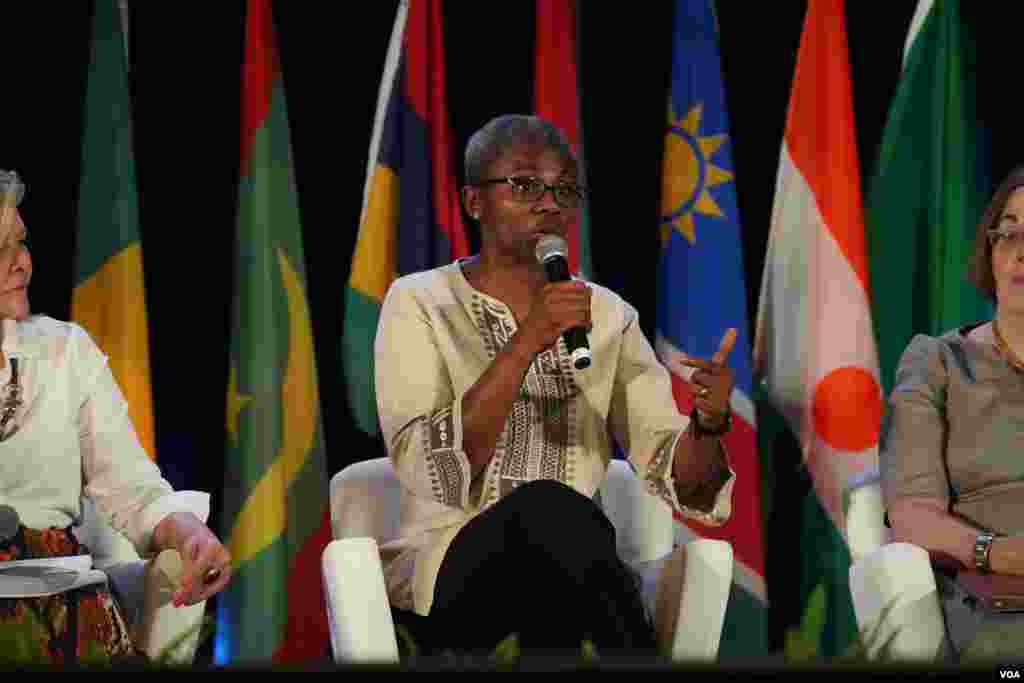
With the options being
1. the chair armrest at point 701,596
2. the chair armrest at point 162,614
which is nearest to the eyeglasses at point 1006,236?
the chair armrest at point 701,596

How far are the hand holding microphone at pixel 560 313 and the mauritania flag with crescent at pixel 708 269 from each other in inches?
51.7

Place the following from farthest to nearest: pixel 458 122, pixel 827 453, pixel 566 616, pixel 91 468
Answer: pixel 458 122 < pixel 827 453 < pixel 91 468 < pixel 566 616

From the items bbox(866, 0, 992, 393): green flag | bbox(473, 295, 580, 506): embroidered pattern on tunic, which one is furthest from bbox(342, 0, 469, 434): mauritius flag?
bbox(866, 0, 992, 393): green flag

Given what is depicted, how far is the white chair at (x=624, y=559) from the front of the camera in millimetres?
2438

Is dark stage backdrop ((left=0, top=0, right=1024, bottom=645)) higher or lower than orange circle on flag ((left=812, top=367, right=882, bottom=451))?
higher

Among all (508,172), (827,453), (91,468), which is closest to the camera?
(91,468)

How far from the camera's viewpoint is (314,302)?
169 inches

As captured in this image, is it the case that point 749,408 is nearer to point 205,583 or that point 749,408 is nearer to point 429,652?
point 429,652

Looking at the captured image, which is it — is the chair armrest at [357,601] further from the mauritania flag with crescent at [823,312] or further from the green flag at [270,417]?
the mauritania flag with crescent at [823,312]

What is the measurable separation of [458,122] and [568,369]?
4.85 ft

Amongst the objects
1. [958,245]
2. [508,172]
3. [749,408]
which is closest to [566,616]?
[508,172]

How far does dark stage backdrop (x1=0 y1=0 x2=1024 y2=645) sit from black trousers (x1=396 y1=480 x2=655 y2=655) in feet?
5.09

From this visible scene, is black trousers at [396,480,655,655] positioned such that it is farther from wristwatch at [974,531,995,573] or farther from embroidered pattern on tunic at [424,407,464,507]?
wristwatch at [974,531,995,573]

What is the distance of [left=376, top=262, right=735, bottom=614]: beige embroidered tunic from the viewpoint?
2758 millimetres
